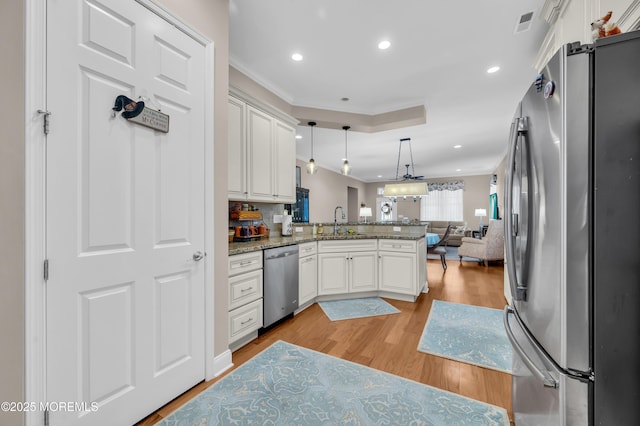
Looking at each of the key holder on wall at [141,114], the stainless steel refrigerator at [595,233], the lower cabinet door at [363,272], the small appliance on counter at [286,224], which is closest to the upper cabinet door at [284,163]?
the small appliance on counter at [286,224]

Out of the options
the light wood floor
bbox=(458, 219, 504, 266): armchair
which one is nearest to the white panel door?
the light wood floor

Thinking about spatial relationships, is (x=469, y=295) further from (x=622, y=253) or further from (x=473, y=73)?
(x=622, y=253)

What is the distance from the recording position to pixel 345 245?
3.53m

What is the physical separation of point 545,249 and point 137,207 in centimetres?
194

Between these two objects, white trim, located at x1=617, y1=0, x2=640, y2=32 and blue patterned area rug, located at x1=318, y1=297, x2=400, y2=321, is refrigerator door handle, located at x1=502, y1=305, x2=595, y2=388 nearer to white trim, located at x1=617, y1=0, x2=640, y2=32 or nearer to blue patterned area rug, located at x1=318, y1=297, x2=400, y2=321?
white trim, located at x1=617, y1=0, x2=640, y2=32

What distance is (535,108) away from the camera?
1088mm

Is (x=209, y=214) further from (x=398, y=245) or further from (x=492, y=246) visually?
(x=492, y=246)

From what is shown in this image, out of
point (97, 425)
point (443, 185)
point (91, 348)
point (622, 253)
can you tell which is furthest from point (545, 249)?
point (443, 185)

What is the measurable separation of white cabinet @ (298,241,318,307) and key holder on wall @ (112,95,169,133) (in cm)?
191

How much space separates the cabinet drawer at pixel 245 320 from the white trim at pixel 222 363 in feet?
0.60

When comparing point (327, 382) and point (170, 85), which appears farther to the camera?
point (327, 382)

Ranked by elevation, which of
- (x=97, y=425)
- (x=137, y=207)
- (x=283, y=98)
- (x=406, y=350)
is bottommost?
(x=406, y=350)

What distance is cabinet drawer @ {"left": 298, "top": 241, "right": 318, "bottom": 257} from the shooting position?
3086mm

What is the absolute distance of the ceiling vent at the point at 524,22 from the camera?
6.93 ft
